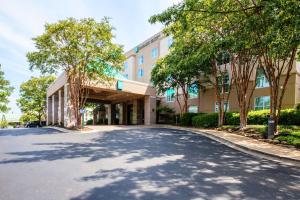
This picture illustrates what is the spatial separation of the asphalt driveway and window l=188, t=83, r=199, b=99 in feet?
62.7

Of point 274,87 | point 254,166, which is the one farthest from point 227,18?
point 254,166

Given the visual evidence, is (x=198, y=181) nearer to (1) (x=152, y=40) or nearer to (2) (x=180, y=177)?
(2) (x=180, y=177)

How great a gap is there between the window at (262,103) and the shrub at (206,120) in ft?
14.2

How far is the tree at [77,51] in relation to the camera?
19109mm

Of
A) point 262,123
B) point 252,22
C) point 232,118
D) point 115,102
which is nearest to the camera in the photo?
point 252,22

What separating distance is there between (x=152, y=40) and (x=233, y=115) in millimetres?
23653

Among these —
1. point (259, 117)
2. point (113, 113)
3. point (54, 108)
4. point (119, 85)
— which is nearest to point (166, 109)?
point (119, 85)

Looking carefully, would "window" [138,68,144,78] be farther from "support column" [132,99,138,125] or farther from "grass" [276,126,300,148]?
"grass" [276,126,300,148]

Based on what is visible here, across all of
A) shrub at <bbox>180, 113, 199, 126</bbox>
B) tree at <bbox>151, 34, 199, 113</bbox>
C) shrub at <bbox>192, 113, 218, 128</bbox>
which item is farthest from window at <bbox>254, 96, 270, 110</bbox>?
tree at <bbox>151, 34, 199, 113</bbox>

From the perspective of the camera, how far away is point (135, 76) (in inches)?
1797

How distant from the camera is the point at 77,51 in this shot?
766 inches

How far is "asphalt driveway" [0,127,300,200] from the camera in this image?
16.7 feet

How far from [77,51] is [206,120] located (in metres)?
13.9

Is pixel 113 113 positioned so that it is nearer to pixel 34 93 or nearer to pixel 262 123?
pixel 34 93
